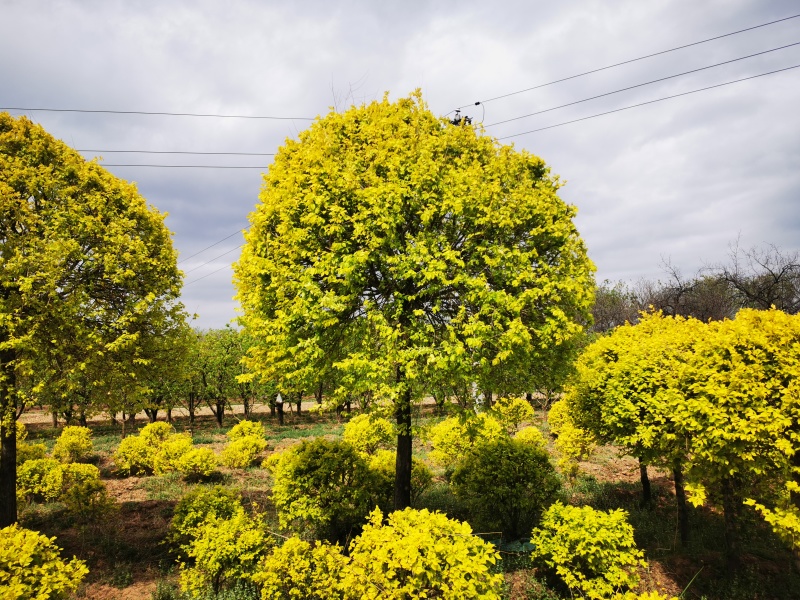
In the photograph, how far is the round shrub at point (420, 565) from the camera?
17.5 feet

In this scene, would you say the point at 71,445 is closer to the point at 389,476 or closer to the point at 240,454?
the point at 240,454

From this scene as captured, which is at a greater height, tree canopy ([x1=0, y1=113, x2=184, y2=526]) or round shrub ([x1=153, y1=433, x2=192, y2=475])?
tree canopy ([x1=0, y1=113, x2=184, y2=526])

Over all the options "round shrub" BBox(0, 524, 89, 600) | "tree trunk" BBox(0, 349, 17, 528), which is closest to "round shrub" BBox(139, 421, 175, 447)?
"tree trunk" BBox(0, 349, 17, 528)

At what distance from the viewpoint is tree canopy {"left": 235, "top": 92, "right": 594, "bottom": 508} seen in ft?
23.3

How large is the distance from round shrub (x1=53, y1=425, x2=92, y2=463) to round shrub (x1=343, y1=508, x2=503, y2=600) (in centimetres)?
1775

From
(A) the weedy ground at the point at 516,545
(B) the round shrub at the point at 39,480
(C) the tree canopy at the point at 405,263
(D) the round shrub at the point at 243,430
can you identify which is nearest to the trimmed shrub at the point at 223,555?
(A) the weedy ground at the point at 516,545

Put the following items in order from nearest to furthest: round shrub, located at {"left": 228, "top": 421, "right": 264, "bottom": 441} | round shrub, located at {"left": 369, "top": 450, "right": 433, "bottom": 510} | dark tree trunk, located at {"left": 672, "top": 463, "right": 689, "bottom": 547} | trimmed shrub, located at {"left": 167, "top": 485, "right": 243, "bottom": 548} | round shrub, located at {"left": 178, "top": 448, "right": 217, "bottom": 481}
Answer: trimmed shrub, located at {"left": 167, "top": 485, "right": 243, "bottom": 548}
round shrub, located at {"left": 369, "top": 450, "right": 433, "bottom": 510}
dark tree trunk, located at {"left": 672, "top": 463, "right": 689, "bottom": 547}
round shrub, located at {"left": 178, "top": 448, "right": 217, "bottom": 481}
round shrub, located at {"left": 228, "top": 421, "right": 264, "bottom": 441}

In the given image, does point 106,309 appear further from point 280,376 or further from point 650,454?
point 650,454

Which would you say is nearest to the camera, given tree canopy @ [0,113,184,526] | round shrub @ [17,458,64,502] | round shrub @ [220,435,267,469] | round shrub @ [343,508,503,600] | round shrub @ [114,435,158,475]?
round shrub @ [343,508,503,600]

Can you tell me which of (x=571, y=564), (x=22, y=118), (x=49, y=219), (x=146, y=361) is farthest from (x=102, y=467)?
(x=571, y=564)

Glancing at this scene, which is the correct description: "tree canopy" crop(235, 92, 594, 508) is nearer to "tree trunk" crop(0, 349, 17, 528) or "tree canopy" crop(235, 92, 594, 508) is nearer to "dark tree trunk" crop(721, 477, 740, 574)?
"tree trunk" crop(0, 349, 17, 528)

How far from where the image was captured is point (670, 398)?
8.82m

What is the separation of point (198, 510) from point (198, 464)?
282 inches

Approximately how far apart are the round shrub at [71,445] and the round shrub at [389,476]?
14.6m
